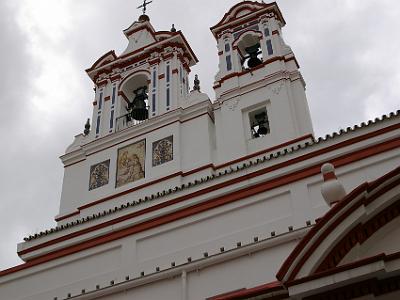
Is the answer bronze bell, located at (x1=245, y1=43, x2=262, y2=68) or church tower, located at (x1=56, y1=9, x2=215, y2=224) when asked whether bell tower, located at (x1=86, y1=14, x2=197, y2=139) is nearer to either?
church tower, located at (x1=56, y1=9, x2=215, y2=224)

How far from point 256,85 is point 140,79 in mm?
5091

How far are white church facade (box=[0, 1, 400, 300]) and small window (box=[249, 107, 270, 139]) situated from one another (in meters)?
0.04

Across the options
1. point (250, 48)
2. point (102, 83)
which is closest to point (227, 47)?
point (250, 48)

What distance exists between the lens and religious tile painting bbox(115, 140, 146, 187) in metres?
17.6

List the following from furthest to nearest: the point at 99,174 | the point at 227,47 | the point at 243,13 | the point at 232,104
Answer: the point at 243,13, the point at 227,47, the point at 99,174, the point at 232,104

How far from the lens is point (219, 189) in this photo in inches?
552

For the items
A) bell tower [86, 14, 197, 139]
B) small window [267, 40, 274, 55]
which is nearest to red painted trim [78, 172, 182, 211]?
bell tower [86, 14, 197, 139]

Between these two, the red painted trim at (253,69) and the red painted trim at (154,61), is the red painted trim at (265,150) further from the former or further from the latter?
the red painted trim at (154,61)

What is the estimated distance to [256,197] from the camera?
13555mm

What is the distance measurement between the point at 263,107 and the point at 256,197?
4395mm

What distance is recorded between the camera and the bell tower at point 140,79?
19.6m

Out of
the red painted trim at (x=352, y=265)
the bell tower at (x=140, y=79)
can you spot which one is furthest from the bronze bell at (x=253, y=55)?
the red painted trim at (x=352, y=265)

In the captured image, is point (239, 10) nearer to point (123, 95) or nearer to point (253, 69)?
point (253, 69)

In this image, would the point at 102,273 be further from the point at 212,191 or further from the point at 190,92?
the point at 190,92
